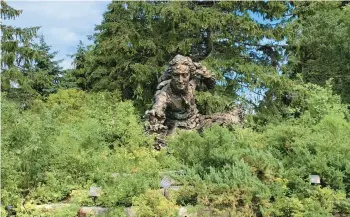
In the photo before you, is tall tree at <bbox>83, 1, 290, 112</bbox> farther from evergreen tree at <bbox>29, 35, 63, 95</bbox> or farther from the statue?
the statue

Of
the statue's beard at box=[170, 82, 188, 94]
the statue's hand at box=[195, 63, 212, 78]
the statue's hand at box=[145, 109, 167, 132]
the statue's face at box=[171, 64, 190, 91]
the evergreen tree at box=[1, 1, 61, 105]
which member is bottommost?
the statue's hand at box=[145, 109, 167, 132]

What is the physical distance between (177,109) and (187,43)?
25.5ft

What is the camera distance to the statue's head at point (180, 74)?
8086 mm

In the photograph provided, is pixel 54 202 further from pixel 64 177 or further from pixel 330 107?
pixel 330 107

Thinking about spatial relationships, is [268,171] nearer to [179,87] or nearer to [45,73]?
[179,87]

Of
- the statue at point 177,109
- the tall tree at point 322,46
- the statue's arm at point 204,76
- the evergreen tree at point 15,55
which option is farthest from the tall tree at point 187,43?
the statue at point 177,109

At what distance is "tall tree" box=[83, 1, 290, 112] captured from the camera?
15492 mm

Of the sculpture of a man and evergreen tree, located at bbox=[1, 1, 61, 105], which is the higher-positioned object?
evergreen tree, located at bbox=[1, 1, 61, 105]

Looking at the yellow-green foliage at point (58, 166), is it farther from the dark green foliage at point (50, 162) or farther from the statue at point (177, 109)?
the statue at point (177, 109)

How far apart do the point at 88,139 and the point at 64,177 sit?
50.4 inches

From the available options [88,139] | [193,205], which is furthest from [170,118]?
[193,205]

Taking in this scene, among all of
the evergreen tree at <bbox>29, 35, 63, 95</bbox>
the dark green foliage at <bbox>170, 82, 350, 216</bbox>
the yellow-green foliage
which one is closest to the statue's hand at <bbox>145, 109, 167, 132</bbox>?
the yellow-green foliage

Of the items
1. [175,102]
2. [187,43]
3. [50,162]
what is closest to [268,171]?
[50,162]

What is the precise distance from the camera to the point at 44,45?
1980 centimetres
